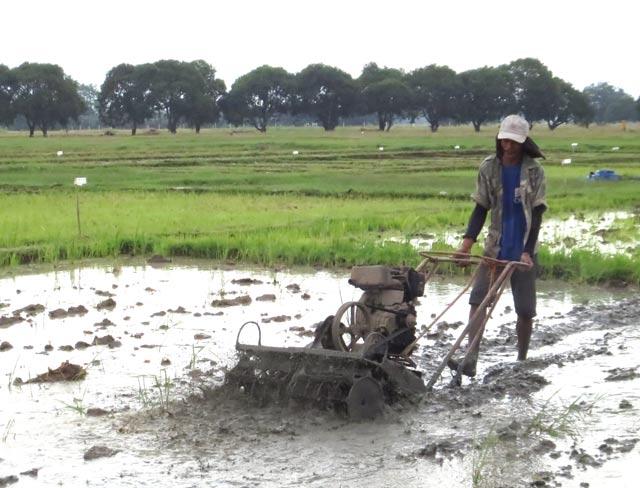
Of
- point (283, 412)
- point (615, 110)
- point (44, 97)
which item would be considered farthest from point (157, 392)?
point (615, 110)

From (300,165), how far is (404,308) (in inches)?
897

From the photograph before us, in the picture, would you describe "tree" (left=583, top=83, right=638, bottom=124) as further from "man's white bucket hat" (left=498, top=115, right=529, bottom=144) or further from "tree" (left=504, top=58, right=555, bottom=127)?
"man's white bucket hat" (left=498, top=115, right=529, bottom=144)

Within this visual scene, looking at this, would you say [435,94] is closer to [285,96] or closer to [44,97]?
[285,96]

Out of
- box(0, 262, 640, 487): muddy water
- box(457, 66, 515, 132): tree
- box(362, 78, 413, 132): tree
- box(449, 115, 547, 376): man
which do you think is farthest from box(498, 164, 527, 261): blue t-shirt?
box(362, 78, 413, 132): tree

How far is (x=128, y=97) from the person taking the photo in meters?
71.6

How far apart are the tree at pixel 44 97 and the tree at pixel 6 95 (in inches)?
17.8

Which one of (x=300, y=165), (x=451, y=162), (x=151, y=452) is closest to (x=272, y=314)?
(x=151, y=452)

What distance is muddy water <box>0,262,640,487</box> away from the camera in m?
4.19

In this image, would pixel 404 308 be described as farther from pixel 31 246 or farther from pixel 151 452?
pixel 31 246

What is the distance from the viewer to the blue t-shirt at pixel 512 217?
568 cm

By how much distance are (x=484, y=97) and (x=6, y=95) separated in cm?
3422

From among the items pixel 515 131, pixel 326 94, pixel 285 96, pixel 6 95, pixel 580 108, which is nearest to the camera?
pixel 515 131

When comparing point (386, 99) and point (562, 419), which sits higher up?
point (386, 99)

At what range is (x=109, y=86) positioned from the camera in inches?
2862
